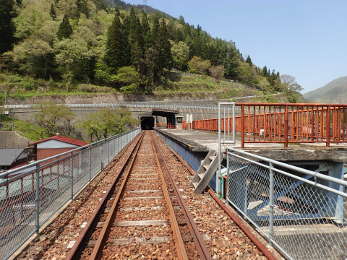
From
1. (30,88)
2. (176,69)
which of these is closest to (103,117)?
(30,88)

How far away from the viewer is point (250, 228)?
5574mm

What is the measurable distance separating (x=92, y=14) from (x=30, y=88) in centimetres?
8173

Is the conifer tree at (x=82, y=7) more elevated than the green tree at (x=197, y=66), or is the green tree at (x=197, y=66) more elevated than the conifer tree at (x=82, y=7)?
the conifer tree at (x=82, y=7)

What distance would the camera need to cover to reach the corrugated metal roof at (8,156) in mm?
37875

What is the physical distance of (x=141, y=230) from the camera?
219 inches

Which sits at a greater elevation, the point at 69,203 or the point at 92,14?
the point at 92,14

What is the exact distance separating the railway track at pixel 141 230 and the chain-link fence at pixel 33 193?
1.02 m

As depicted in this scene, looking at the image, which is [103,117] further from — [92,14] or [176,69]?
[92,14]

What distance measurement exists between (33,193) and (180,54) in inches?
5013

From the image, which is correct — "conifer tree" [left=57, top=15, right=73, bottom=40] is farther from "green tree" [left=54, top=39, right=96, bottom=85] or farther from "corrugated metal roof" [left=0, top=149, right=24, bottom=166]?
"corrugated metal roof" [left=0, top=149, right=24, bottom=166]

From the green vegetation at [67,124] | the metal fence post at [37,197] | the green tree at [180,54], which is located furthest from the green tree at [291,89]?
the metal fence post at [37,197]

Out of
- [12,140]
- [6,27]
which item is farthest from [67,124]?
[6,27]

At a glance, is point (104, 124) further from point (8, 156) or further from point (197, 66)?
point (197, 66)

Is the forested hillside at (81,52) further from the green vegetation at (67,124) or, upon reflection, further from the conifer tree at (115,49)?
the green vegetation at (67,124)
